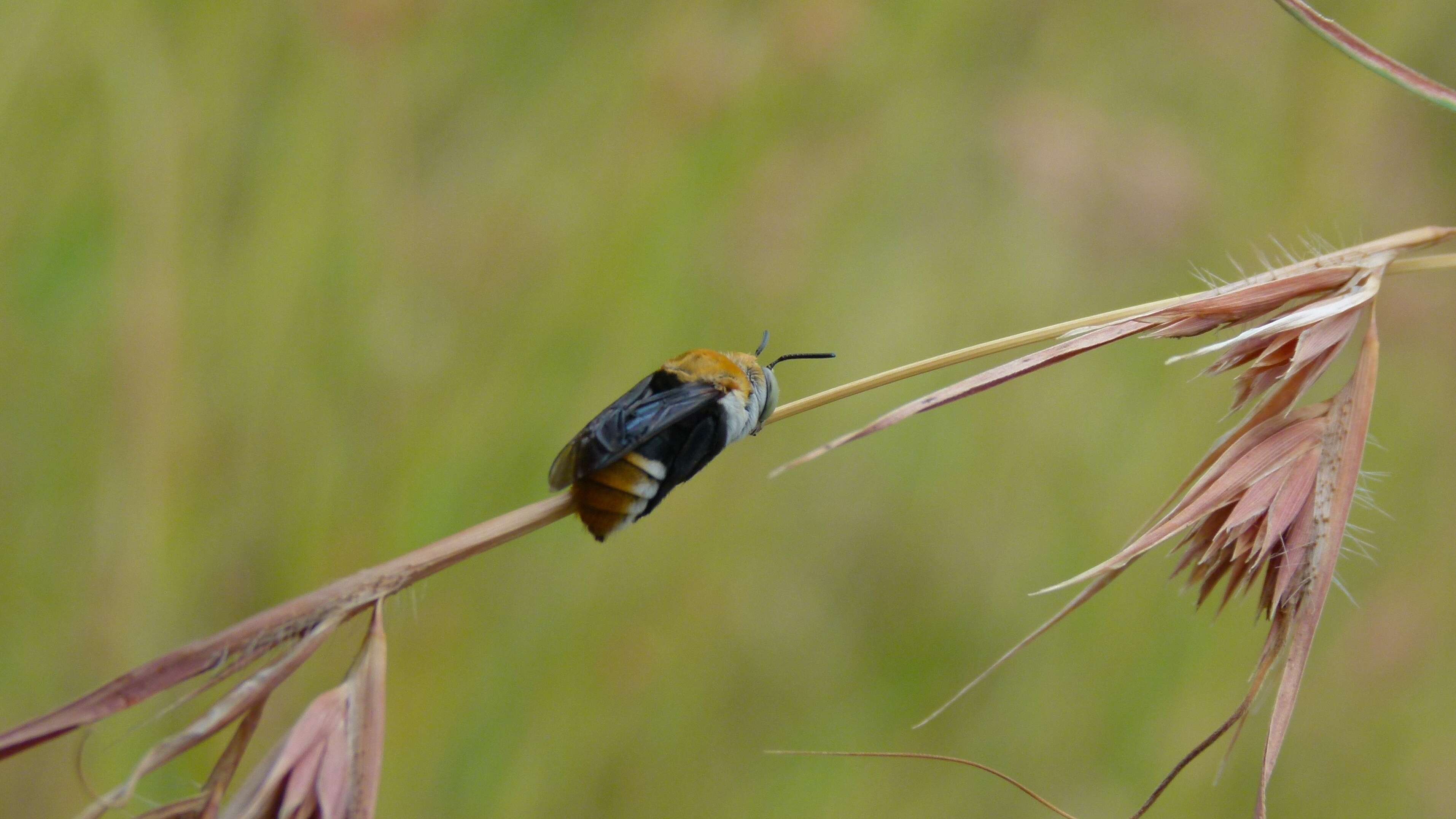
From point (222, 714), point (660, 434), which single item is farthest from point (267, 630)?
point (660, 434)

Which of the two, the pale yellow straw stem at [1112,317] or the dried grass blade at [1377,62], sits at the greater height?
the dried grass blade at [1377,62]

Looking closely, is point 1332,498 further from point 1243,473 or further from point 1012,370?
point 1012,370

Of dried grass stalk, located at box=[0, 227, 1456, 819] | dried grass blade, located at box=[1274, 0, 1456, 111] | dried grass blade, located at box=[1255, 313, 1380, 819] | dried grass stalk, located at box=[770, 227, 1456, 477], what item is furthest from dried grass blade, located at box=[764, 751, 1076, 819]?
dried grass blade, located at box=[1274, 0, 1456, 111]

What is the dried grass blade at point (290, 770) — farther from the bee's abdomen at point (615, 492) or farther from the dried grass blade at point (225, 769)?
the bee's abdomen at point (615, 492)

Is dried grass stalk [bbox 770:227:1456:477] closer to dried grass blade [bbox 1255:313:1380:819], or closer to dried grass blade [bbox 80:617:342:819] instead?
dried grass blade [bbox 1255:313:1380:819]

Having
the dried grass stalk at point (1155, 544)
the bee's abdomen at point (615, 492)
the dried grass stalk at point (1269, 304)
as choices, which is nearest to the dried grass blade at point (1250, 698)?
the dried grass stalk at point (1155, 544)

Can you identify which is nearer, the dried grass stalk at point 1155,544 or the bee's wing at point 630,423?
the dried grass stalk at point 1155,544

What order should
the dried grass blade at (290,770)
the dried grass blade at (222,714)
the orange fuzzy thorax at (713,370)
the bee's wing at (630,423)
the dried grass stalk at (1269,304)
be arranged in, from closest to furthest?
the dried grass blade at (222,714)
the dried grass blade at (290,770)
the dried grass stalk at (1269,304)
the bee's wing at (630,423)
the orange fuzzy thorax at (713,370)

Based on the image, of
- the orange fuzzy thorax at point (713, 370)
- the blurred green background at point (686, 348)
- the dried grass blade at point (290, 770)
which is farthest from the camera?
the blurred green background at point (686, 348)
